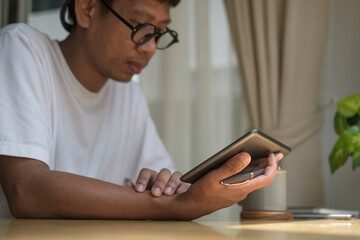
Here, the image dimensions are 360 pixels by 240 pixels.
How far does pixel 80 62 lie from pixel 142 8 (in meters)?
0.32

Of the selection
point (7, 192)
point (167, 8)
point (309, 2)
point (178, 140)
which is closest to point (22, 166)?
point (7, 192)

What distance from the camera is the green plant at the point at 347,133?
1659mm

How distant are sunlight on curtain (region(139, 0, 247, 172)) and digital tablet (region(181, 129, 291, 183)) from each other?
4.02 ft

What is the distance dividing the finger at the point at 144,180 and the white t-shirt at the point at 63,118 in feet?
0.89

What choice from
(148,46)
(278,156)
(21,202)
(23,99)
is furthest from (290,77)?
(21,202)

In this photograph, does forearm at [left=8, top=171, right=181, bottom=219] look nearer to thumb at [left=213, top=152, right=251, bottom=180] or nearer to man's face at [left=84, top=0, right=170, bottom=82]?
thumb at [left=213, top=152, right=251, bottom=180]

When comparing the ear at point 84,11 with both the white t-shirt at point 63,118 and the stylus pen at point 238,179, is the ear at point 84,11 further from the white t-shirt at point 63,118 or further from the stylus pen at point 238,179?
the stylus pen at point 238,179

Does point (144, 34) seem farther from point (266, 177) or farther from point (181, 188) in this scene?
point (266, 177)

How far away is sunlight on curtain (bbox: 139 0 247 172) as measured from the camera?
240cm

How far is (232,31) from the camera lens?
2.34m

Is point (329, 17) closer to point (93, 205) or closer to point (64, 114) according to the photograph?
point (64, 114)

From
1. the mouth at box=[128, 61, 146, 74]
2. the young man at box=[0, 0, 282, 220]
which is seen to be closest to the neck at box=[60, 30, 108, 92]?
the young man at box=[0, 0, 282, 220]

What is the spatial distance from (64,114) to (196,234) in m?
0.99

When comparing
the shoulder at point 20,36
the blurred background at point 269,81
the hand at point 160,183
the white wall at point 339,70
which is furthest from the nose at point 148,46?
the white wall at point 339,70
